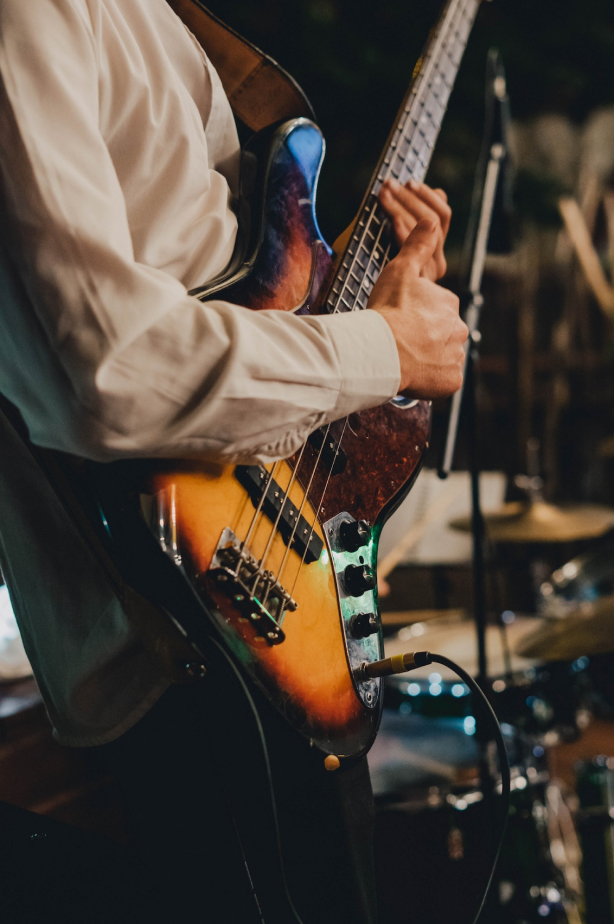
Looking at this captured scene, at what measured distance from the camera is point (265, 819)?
575mm

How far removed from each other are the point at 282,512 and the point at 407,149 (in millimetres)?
616

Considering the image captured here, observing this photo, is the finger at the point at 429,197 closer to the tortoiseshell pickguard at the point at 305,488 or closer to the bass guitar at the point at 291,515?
the bass guitar at the point at 291,515

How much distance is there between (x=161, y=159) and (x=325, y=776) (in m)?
0.58

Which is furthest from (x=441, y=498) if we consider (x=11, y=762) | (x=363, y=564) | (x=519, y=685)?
(x=363, y=564)

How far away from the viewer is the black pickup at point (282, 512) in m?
0.57

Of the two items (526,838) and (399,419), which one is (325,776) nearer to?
(399,419)

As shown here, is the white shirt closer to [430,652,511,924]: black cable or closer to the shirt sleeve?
the shirt sleeve

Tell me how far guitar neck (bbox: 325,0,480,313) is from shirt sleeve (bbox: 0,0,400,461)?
26 cm

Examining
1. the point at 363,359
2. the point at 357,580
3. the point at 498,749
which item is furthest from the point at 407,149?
the point at 498,749

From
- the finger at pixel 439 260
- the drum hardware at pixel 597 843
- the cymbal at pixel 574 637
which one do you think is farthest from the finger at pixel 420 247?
the drum hardware at pixel 597 843

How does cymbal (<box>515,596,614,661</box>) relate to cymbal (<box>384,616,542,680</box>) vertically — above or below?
above

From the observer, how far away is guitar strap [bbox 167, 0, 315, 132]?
32.9 inches

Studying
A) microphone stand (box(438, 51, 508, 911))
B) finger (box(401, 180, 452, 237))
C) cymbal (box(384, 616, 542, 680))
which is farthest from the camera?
cymbal (box(384, 616, 542, 680))

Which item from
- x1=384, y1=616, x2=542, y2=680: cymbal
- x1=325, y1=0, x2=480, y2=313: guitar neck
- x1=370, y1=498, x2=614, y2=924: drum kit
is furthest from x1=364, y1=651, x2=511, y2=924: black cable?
x1=384, y1=616, x2=542, y2=680: cymbal
